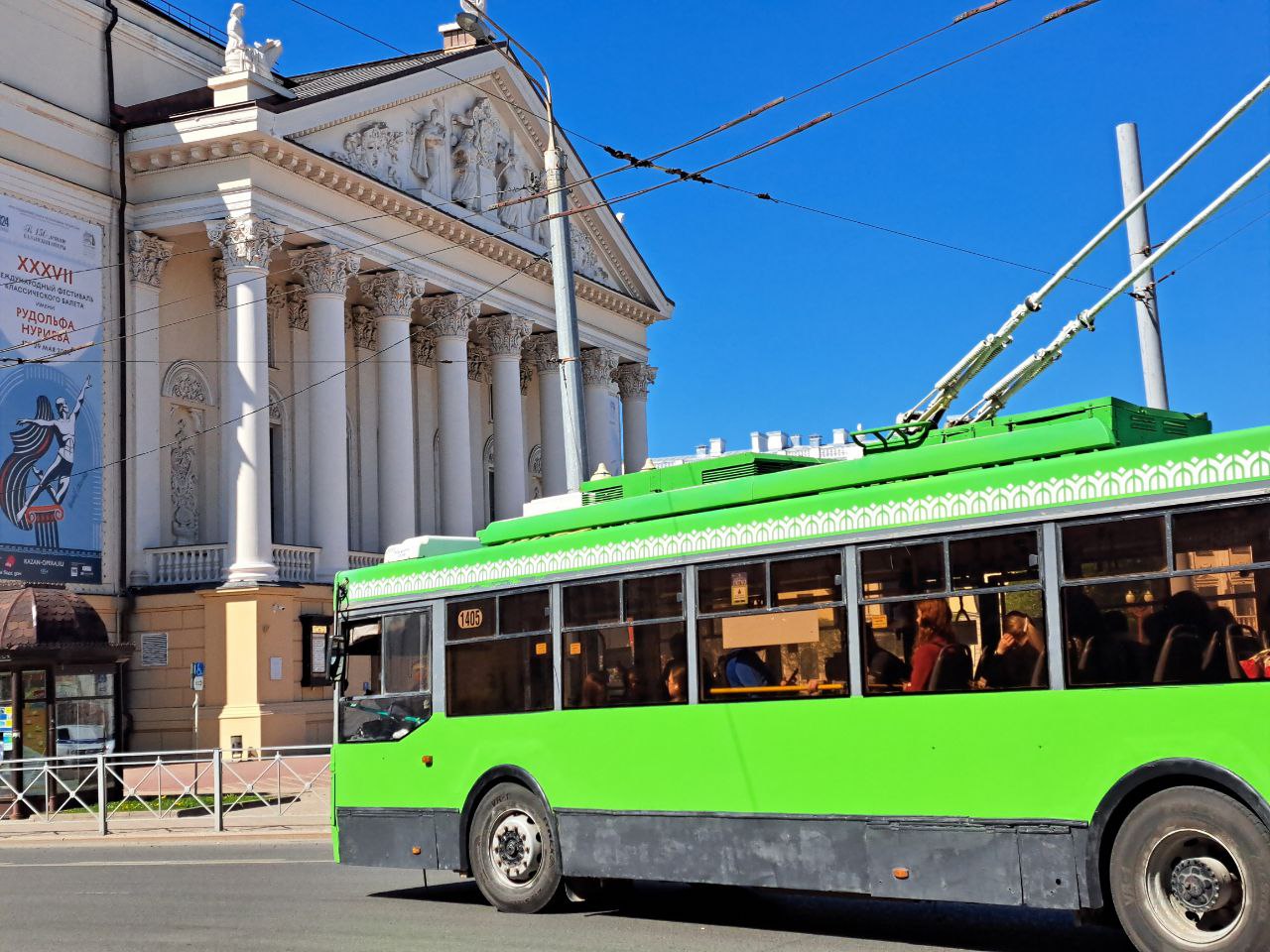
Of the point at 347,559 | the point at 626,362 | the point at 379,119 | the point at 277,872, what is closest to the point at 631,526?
the point at 277,872

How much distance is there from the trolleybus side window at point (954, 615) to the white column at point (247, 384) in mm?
26168

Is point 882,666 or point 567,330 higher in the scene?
point 567,330

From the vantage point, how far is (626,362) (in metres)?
54.6

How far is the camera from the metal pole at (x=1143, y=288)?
15.7 m

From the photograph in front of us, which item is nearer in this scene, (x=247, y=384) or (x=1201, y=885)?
(x=1201, y=885)

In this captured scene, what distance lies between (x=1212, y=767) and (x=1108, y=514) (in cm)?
150

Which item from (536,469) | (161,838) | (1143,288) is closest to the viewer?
(1143,288)

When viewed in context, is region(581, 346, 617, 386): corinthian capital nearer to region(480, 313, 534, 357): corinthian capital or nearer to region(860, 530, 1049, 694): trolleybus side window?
region(480, 313, 534, 357): corinthian capital

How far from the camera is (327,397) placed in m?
37.3

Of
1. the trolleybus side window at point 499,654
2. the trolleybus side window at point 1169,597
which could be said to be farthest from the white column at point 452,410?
the trolleybus side window at point 1169,597

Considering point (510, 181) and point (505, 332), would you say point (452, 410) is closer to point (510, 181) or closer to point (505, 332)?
point (505, 332)

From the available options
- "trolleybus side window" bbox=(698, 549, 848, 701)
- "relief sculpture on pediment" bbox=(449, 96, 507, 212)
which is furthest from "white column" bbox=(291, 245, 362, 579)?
"trolleybus side window" bbox=(698, 549, 848, 701)

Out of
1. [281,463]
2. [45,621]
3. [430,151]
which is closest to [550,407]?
[430,151]

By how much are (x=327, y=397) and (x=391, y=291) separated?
4039 mm
